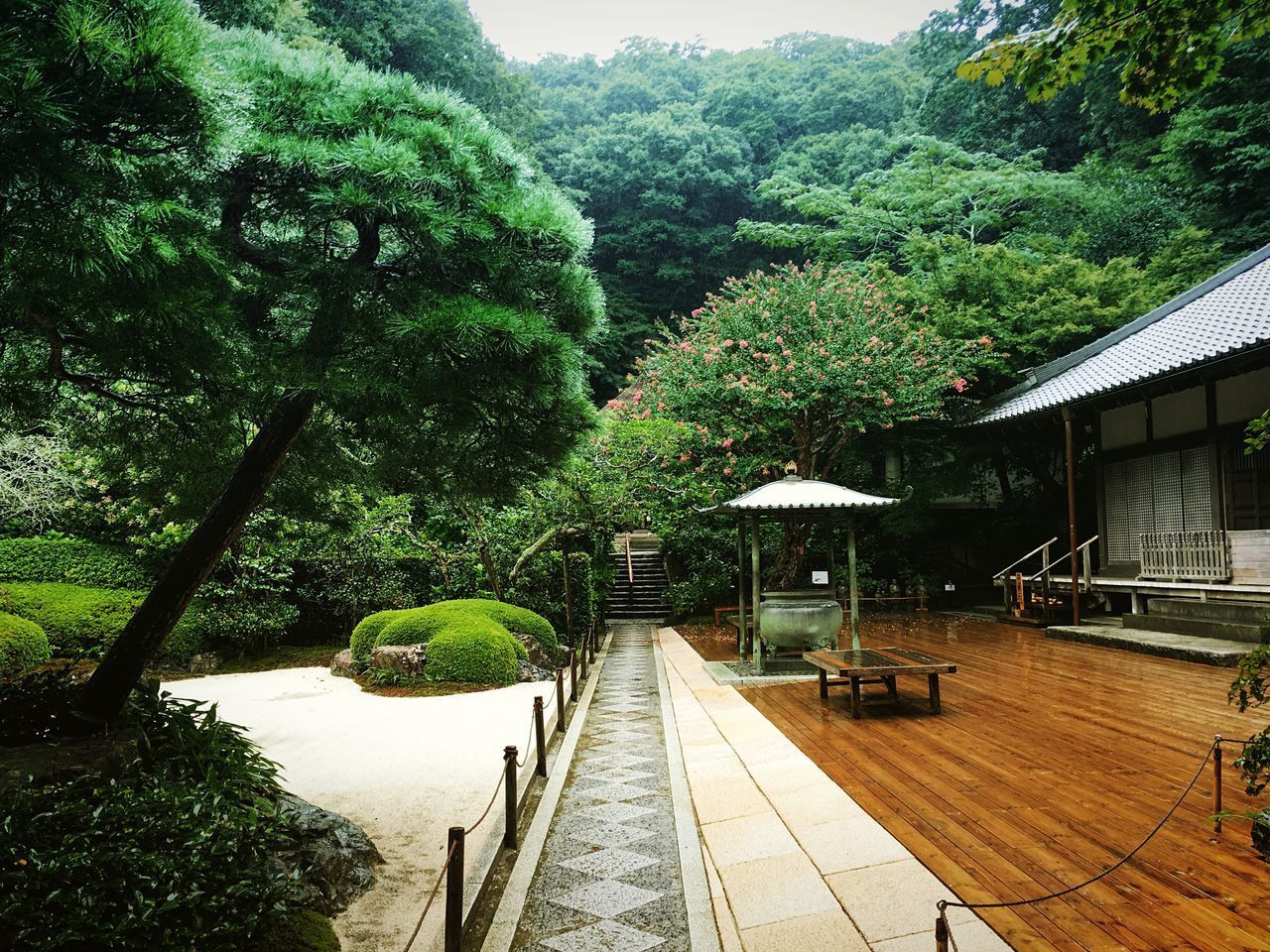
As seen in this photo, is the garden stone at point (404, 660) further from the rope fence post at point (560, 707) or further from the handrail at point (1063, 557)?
the handrail at point (1063, 557)

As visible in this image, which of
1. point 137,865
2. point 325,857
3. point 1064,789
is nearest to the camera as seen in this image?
point 137,865

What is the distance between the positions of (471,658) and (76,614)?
5.58m

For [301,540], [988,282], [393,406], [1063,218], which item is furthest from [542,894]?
[1063,218]

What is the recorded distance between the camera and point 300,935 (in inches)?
111

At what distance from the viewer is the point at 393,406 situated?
10.5 feet

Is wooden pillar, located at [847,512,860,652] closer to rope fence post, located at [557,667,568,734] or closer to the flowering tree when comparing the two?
rope fence post, located at [557,667,568,734]

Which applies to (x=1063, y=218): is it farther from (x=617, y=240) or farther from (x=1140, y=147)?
(x=617, y=240)

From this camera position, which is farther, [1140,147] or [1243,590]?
[1140,147]

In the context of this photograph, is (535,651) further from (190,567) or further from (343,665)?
(190,567)

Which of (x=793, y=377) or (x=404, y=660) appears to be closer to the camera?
(x=404, y=660)

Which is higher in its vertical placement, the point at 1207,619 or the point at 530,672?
the point at 1207,619

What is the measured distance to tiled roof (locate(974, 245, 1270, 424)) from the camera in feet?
29.0

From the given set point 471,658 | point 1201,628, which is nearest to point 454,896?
point 471,658

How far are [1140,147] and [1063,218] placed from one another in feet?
10.6
